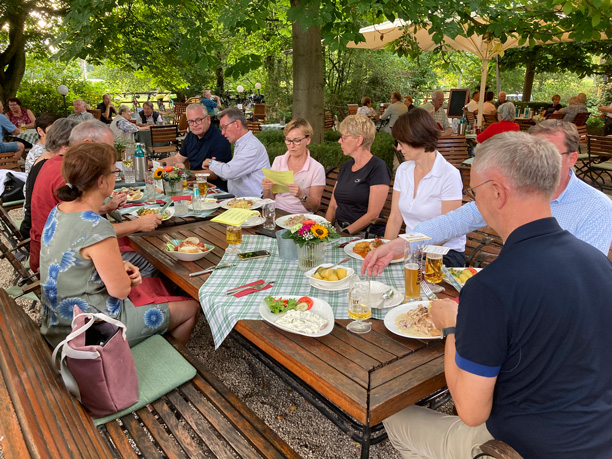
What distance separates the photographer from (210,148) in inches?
219

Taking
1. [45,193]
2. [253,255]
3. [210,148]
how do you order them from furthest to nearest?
1. [210,148]
2. [45,193]
3. [253,255]

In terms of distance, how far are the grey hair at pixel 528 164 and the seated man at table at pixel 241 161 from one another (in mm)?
3663

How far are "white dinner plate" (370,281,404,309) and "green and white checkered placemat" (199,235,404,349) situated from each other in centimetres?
3

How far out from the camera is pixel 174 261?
270cm

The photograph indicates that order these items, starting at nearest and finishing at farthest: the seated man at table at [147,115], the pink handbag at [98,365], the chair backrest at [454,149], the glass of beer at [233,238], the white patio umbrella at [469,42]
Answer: the pink handbag at [98,365]
the glass of beer at [233,238]
the chair backrest at [454,149]
the white patio umbrella at [469,42]
the seated man at table at [147,115]

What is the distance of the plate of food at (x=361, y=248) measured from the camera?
2623mm

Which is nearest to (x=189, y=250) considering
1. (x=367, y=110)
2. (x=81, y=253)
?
(x=81, y=253)

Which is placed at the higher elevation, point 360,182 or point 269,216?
point 360,182

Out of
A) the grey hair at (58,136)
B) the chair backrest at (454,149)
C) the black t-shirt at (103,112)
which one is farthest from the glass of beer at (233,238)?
the black t-shirt at (103,112)

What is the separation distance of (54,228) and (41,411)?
1096 millimetres

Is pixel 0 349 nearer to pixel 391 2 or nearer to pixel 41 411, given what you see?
pixel 41 411

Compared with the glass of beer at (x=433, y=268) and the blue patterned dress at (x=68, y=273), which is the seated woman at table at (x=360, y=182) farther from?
the blue patterned dress at (x=68, y=273)

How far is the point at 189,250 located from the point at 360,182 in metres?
1.66

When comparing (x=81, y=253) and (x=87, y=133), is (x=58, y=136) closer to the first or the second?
(x=87, y=133)
